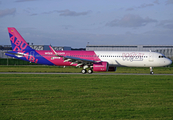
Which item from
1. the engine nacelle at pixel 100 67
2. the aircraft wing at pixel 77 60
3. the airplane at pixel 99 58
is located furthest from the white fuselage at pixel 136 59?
the engine nacelle at pixel 100 67

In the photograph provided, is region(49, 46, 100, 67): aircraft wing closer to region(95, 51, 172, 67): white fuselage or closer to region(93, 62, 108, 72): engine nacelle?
region(93, 62, 108, 72): engine nacelle

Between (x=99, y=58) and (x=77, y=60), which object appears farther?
(x=99, y=58)

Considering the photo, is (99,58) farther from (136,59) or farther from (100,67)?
(136,59)

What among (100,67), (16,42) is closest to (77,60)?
(100,67)

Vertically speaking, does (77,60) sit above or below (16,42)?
below

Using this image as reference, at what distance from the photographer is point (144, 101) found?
1294 cm

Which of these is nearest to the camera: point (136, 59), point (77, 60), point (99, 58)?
point (77, 60)

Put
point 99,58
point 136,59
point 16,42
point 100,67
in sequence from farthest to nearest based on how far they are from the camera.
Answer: point 16,42
point 99,58
point 136,59
point 100,67

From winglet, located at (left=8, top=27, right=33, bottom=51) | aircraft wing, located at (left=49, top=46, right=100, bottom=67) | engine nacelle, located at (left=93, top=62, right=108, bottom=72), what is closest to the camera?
→ engine nacelle, located at (left=93, top=62, right=108, bottom=72)

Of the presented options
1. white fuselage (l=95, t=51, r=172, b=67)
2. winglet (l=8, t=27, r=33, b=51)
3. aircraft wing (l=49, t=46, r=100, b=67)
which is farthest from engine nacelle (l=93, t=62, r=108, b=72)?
winglet (l=8, t=27, r=33, b=51)

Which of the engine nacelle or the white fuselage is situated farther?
the white fuselage

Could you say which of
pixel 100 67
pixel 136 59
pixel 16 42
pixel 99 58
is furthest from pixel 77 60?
pixel 16 42

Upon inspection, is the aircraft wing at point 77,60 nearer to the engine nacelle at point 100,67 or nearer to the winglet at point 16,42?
the engine nacelle at point 100,67

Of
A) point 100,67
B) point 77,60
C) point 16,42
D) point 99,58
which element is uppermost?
point 16,42
